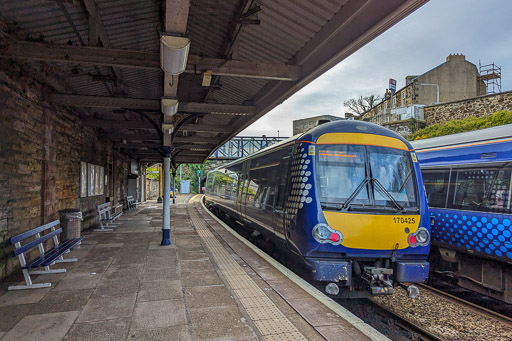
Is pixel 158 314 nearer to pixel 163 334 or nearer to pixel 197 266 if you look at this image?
pixel 163 334

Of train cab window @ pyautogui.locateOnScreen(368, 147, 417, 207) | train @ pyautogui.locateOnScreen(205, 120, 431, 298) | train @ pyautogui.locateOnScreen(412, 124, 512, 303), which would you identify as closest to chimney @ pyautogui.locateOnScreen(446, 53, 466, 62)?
train @ pyautogui.locateOnScreen(412, 124, 512, 303)

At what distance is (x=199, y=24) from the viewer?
564 centimetres

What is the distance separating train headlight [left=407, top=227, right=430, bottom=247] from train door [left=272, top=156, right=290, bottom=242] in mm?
1884

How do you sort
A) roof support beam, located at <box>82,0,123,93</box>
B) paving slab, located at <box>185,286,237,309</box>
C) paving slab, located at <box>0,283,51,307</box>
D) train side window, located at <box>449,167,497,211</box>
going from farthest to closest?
train side window, located at <box>449,167,497,211</box> < roof support beam, located at <box>82,0,123,93</box> < paving slab, located at <box>0,283,51,307</box> < paving slab, located at <box>185,286,237,309</box>

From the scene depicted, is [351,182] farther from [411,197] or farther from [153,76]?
[153,76]

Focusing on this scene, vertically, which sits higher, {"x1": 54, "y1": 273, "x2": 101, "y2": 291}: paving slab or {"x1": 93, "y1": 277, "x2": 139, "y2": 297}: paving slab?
{"x1": 93, "y1": 277, "x2": 139, "y2": 297}: paving slab

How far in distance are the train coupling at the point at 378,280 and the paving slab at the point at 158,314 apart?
2487mm

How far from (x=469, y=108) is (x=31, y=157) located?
19596mm

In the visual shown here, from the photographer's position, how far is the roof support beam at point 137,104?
6949mm

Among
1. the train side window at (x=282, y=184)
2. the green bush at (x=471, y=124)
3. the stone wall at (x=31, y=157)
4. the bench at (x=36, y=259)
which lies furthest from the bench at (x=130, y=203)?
the green bush at (x=471, y=124)

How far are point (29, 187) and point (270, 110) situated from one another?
17.0 feet

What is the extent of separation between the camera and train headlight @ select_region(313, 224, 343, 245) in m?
4.45

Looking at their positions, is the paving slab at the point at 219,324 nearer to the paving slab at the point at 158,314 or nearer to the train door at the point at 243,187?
the paving slab at the point at 158,314

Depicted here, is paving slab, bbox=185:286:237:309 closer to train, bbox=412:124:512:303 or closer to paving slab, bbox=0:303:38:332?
paving slab, bbox=0:303:38:332
